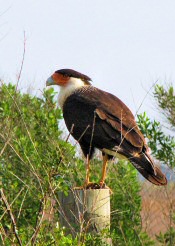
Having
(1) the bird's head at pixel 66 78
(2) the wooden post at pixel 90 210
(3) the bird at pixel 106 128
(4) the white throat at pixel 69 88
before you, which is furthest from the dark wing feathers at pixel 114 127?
(2) the wooden post at pixel 90 210

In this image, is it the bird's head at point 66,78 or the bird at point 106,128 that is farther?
the bird's head at point 66,78

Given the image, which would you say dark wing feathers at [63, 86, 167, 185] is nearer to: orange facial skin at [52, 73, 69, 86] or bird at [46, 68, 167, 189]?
bird at [46, 68, 167, 189]

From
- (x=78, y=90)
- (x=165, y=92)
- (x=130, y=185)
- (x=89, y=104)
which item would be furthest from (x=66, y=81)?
(x=165, y=92)

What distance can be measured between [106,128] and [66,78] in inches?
51.1

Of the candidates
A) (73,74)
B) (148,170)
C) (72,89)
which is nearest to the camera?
(148,170)

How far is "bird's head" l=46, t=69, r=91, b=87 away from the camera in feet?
25.1

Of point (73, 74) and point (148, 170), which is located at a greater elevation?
point (73, 74)

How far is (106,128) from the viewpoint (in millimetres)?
6613

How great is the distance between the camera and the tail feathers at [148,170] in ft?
20.3

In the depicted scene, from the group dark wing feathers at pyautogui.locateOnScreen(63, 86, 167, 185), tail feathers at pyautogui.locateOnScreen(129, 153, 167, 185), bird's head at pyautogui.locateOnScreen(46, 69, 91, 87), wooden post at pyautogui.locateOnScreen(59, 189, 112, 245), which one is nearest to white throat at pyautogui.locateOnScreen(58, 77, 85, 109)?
bird's head at pyautogui.locateOnScreen(46, 69, 91, 87)

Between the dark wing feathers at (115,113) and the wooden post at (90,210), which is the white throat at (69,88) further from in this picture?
the wooden post at (90,210)

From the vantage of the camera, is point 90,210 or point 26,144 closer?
point 90,210

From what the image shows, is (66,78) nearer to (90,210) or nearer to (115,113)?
(115,113)

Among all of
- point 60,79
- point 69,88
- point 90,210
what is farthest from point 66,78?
point 90,210
